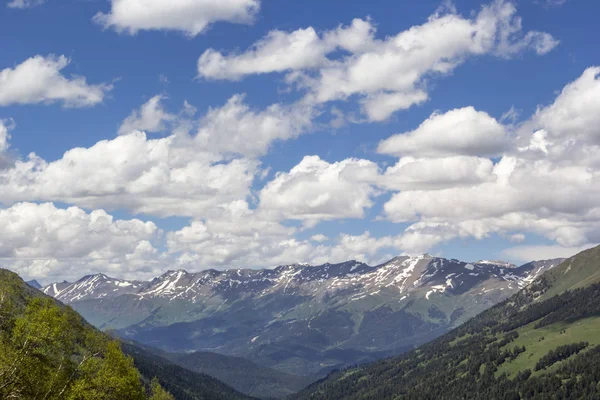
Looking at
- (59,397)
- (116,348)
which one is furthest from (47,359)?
(116,348)

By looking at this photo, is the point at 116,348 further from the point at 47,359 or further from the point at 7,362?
the point at 7,362

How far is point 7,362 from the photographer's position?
45688mm

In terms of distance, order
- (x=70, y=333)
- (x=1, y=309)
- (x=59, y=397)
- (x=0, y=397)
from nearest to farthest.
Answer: (x=0, y=397)
(x=59, y=397)
(x=1, y=309)
(x=70, y=333)

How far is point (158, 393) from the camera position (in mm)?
91188

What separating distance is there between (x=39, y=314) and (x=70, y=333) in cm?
970

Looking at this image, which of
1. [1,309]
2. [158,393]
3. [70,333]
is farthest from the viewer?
[158,393]

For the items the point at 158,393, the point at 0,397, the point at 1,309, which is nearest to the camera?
the point at 0,397

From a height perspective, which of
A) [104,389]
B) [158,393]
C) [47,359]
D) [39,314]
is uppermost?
[39,314]

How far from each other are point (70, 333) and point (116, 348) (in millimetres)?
6234

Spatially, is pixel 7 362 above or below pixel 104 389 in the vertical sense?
above

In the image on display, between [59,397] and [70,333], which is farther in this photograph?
[70,333]

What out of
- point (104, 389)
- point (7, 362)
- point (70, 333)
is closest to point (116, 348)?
point (70, 333)

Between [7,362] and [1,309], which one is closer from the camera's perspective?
[7,362]

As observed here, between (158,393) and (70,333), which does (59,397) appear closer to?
(70,333)
